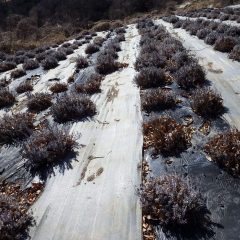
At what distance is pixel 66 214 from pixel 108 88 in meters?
6.84

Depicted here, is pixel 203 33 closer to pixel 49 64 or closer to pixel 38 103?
pixel 49 64

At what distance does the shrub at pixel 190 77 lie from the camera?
10.1 m

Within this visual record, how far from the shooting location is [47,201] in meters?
5.83

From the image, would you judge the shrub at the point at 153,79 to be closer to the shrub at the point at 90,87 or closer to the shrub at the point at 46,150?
the shrub at the point at 90,87

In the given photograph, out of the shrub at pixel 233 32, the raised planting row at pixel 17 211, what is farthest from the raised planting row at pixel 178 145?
the shrub at pixel 233 32

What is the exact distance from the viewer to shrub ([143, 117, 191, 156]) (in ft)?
21.7

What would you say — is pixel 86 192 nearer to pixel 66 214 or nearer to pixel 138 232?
pixel 66 214

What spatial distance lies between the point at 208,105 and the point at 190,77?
7.62ft

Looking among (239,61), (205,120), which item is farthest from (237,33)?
(205,120)

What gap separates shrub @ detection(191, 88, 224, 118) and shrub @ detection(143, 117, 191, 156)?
0.80m

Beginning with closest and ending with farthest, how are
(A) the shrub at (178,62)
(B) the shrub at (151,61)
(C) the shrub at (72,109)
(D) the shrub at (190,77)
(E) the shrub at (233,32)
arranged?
(C) the shrub at (72,109), (D) the shrub at (190,77), (A) the shrub at (178,62), (B) the shrub at (151,61), (E) the shrub at (233,32)

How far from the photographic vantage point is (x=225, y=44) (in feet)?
46.3

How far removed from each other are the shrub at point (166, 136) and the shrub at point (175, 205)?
138cm

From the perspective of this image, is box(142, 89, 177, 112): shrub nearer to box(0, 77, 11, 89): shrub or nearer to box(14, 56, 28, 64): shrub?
box(0, 77, 11, 89): shrub
